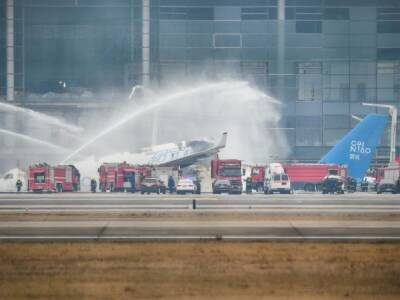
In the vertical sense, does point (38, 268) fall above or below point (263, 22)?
below

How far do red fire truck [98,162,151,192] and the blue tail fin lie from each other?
76.9 feet

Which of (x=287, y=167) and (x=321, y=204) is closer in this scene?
(x=321, y=204)

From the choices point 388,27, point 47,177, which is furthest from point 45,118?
point 388,27

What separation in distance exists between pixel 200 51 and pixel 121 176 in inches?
1185

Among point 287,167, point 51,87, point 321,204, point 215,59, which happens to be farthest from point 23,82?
point 321,204

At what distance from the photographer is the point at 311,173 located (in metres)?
98.6

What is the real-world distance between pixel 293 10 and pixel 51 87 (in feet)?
114

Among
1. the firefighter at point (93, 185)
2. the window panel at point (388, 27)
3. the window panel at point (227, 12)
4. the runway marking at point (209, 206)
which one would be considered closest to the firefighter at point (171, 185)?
the firefighter at point (93, 185)

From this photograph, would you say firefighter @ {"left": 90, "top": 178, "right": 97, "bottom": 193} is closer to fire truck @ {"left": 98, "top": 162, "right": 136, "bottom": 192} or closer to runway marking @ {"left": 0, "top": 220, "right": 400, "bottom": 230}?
fire truck @ {"left": 98, "top": 162, "right": 136, "bottom": 192}

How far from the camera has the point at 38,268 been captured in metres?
28.9

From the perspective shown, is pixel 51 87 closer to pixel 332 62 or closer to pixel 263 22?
pixel 263 22

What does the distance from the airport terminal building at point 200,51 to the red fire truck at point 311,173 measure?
21493mm

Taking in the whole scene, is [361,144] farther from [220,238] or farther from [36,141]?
[220,238]

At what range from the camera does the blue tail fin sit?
102 meters
